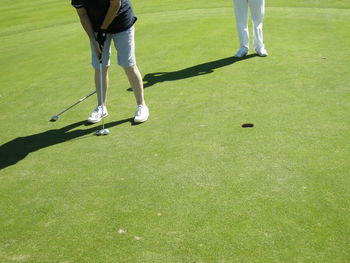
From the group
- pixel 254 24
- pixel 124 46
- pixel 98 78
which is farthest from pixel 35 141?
pixel 254 24

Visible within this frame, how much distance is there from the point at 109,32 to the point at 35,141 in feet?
4.71

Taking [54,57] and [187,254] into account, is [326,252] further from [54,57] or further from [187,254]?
[54,57]

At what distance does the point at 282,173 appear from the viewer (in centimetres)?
362

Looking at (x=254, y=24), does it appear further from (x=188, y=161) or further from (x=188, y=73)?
(x=188, y=161)

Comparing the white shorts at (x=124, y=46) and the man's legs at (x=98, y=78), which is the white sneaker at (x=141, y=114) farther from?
the white shorts at (x=124, y=46)

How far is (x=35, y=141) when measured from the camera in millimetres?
4836

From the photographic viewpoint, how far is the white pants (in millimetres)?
7305

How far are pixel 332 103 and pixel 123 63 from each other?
2370 mm

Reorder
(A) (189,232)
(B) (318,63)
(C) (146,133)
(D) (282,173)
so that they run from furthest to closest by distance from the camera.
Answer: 1. (B) (318,63)
2. (C) (146,133)
3. (D) (282,173)
4. (A) (189,232)

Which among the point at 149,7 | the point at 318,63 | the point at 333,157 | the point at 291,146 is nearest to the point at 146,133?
the point at 291,146

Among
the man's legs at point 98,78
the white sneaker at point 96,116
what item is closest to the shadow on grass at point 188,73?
the man's legs at point 98,78

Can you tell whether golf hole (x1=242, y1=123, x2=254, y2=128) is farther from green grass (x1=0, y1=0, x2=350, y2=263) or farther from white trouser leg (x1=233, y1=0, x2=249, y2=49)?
white trouser leg (x1=233, y1=0, x2=249, y2=49)

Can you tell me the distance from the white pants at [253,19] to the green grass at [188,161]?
1.14 ft

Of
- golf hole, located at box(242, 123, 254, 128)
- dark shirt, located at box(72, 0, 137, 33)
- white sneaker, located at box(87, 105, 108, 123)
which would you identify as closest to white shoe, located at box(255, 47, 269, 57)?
dark shirt, located at box(72, 0, 137, 33)
